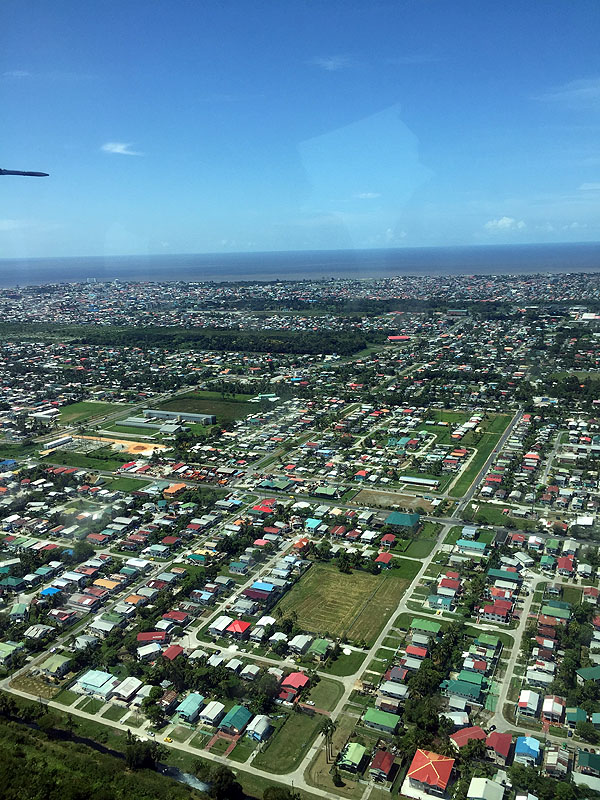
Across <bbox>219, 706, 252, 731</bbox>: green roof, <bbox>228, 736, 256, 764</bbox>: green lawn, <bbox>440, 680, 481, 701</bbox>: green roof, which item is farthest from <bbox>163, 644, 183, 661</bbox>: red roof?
<bbox>440, 680, 481, 701</bbox>: green roof

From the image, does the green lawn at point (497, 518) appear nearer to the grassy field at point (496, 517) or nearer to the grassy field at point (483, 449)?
the grassy field at point (496, 517)

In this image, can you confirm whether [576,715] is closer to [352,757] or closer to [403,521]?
[352,757]

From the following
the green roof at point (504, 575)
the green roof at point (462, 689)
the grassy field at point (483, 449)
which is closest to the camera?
the green roof at point (462, 689)

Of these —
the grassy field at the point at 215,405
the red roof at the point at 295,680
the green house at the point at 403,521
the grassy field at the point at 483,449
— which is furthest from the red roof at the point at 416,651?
the grassy field at the point at 215,405

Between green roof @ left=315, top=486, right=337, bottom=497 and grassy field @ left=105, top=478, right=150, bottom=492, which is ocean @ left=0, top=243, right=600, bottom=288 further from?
green roof @ left=315, top=486, right=337, bottom=497

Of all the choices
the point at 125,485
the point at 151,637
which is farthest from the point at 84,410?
the point at 151,637

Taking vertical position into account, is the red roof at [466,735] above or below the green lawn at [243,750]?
above
